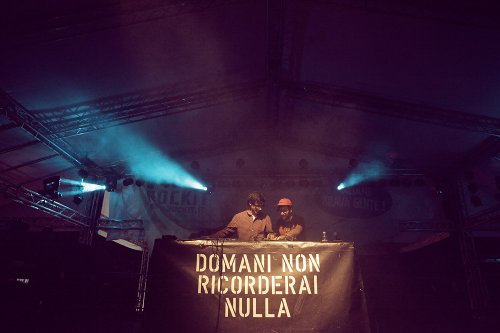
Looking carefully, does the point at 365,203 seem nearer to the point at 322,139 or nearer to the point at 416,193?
the point at 416,193

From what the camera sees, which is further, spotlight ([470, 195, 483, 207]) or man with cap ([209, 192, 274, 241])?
spotlight ([470, 195, 483, 207])

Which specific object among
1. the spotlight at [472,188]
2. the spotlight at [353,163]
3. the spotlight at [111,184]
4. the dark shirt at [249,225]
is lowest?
the dark shirt at [249,225]

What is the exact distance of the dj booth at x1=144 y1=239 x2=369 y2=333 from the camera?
262cm

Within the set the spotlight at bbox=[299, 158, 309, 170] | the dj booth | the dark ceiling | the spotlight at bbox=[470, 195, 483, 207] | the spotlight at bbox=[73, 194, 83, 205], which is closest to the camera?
the dj booth

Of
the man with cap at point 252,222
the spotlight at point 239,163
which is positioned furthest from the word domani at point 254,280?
the spotlight at point 239,163

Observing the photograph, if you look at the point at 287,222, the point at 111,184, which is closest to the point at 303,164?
the point at 287,222

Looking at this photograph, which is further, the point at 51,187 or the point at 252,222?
the point at 51,187

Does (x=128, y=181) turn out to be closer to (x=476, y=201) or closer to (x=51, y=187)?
(x=51, y=187)

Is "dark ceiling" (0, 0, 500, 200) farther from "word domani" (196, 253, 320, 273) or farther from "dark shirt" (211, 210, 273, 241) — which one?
"word domani" (196, 253, 320, 273)

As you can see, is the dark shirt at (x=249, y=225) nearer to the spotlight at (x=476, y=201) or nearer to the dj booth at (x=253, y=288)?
the dj booth at (x=253, y=288)

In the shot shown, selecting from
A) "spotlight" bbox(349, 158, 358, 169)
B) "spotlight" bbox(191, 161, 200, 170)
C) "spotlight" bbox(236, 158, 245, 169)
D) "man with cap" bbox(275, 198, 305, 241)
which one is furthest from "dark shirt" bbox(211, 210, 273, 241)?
"spotlight" bbox(349, 158, 358, 169)

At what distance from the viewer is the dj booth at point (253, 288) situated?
262 centimetres

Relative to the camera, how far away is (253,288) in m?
2.76

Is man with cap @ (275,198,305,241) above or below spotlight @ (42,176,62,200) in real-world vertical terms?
below
